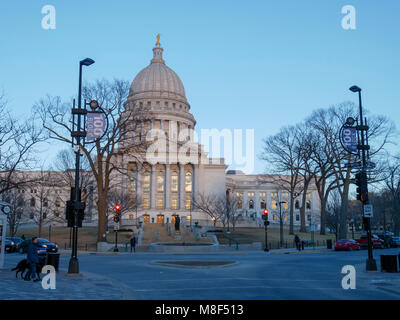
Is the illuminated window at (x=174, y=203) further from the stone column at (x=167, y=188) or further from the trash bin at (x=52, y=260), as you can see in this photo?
the trash bin at (x=52, y=260)

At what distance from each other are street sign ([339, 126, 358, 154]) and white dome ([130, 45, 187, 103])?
10224 centimetres

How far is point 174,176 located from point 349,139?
278 feet

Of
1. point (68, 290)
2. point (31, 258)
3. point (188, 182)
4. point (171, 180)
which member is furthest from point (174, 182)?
point (68, 290)

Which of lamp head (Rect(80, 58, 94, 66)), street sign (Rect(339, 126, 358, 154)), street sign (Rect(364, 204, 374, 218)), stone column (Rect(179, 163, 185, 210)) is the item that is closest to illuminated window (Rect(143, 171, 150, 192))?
stone column (Rect(179, 163, 185, 210))

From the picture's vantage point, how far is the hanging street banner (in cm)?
1919

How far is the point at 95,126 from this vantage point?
19.4 metres

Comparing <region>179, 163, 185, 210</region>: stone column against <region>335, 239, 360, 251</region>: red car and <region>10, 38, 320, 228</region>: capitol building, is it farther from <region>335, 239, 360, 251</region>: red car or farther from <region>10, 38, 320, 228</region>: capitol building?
<region>335, 239, 360, 251</region>: red car

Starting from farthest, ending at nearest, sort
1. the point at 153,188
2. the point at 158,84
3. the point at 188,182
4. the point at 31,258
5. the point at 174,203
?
the point at 158,84, the point at 188,182, the point at 174,203, the point at 153,188, the point at 31,258

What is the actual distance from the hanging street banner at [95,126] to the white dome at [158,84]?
336ft

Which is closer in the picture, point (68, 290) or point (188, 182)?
point (68, 290)

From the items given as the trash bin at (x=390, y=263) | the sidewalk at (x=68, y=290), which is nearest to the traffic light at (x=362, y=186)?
the trash bin at (x=390, y=263)

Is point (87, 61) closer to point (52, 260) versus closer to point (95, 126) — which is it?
point (95, 126)

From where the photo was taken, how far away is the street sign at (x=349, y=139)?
21141 millimetres
